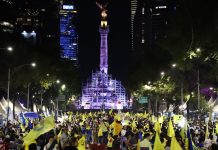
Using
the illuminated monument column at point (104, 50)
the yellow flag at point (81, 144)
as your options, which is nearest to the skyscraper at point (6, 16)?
the illuminated monument column at point (104, 50)

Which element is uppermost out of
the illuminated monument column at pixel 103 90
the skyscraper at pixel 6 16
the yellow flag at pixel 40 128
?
the skyscraper at pixel 6 16

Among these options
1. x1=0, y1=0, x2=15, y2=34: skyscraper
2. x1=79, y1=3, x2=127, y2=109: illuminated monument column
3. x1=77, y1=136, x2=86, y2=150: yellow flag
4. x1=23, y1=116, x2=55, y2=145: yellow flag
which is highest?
x1=0, y1=0, x2=15, y2=34: skyscraper

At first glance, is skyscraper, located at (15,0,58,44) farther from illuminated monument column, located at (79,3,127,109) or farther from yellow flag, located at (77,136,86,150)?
yellow flag, located at (77,136,86,150)

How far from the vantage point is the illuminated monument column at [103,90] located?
156625 millimetres

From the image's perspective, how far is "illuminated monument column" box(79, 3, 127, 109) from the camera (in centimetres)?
15662

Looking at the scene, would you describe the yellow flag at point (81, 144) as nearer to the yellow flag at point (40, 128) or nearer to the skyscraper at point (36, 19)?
the yellow flag at point (40, 128)

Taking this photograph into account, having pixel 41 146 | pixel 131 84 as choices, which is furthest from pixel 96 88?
pixel 41 146

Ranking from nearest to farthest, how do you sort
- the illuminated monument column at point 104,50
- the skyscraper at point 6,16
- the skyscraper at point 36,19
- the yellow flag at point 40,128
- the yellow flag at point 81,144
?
the yellow flag at point 40,128 < the yellow flag at point 81,144 < the skyscraper at point 6,16 < the skyscraper at point 36,19 < the illuminated monument column at point 104,50

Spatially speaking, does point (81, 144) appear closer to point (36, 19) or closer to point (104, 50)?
point (36, 19)

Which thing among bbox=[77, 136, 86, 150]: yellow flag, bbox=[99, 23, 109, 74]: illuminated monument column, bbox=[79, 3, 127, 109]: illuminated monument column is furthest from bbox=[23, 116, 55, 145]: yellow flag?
bbox=[99, 23, 109, 74]: illuminated monument column

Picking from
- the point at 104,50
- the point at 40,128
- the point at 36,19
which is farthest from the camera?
the point at 104,50

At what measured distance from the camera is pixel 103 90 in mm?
160375

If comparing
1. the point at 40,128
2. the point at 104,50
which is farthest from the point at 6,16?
the point at 40,128

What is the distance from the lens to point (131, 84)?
9188 centimetres
